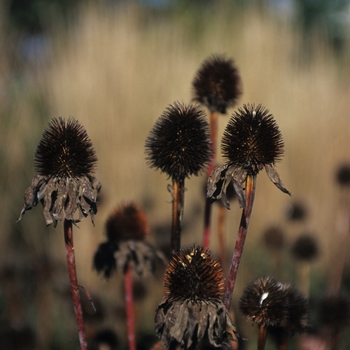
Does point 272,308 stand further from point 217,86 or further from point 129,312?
point 217,86

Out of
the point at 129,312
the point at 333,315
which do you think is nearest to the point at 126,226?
the point at 129,312

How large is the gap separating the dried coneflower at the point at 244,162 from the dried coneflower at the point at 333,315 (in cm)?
51

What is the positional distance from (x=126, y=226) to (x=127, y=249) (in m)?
0.06

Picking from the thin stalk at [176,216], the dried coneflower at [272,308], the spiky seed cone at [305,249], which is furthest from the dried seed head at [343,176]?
the thin stalk at [176,216]

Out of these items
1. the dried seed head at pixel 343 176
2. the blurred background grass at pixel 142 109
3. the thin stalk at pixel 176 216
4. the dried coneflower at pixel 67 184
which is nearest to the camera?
the dried coneflower at pixel 67 184

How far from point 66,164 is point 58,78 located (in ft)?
10.0

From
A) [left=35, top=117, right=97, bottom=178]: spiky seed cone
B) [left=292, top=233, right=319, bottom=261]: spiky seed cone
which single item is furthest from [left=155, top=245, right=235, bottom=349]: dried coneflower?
[left=292, top=233, right=319, bottom=261]: spiky seed cone

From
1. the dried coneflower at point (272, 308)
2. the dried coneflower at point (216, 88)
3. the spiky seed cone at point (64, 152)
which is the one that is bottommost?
the dried coneflower at point (272, 308)

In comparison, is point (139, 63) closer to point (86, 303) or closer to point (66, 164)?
point (86, 303)

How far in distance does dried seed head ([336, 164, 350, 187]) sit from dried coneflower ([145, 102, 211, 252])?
1383mm

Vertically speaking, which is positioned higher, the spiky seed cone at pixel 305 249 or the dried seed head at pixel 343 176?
the dried seed head at pixel 343 176

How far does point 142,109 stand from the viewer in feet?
12.3

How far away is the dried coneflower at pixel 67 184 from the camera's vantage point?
1040 millimetres

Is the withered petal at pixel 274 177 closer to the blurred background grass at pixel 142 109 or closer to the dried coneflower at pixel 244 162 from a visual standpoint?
the dried coneflower at pixel 244 162
